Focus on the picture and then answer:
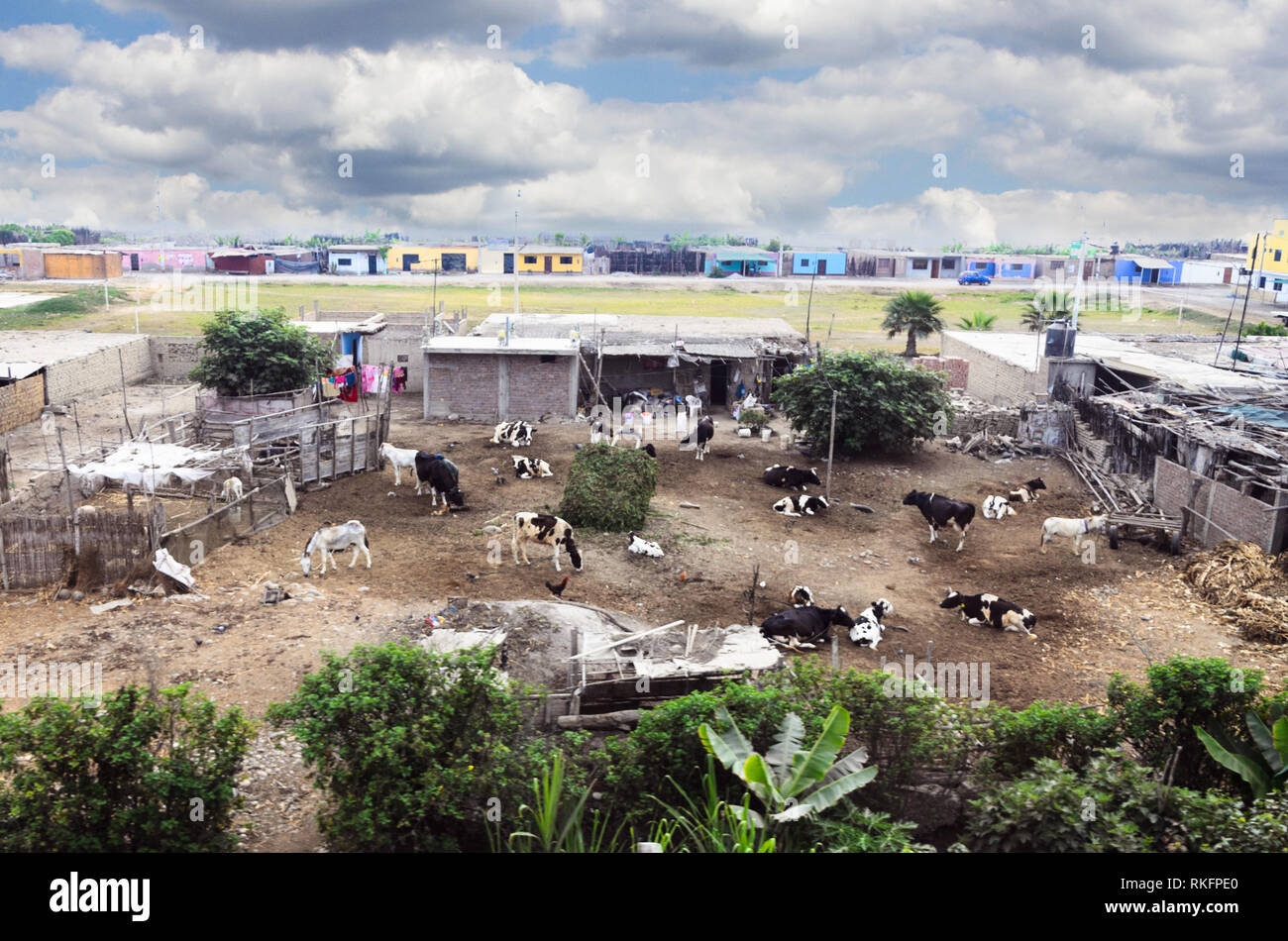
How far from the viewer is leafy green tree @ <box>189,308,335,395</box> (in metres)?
23.7

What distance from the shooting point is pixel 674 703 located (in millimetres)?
7625

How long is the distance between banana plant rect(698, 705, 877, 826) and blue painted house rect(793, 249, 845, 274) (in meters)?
90.3

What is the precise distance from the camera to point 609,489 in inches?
645

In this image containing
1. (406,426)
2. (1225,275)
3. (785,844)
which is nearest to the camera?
(785,844)

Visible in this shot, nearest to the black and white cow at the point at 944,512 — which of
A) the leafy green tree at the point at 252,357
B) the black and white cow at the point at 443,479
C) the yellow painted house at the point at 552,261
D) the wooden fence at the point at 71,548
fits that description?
the black and white cow at the point at 443,479

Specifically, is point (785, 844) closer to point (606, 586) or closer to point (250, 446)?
point (606, 586)

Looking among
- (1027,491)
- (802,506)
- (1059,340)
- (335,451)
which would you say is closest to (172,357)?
(335,451)

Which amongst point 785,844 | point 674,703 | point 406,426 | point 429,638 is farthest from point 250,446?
point 785,844

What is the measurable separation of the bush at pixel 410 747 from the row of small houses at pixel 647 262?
3066 inches

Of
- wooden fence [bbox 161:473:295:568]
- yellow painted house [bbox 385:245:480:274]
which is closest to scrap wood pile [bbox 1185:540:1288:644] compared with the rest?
wooden fence [bbox 161:473:295:568]

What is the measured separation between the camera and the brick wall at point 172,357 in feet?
104

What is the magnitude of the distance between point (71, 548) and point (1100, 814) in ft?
40.5

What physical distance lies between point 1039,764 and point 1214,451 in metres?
12.4

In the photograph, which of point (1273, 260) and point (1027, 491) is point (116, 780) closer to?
point (1027, 491)
